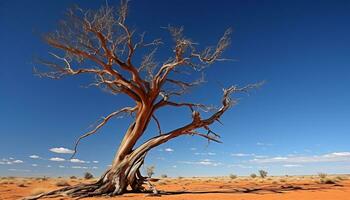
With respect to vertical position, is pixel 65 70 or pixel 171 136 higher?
pixel 65 70

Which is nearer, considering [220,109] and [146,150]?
[146,150]

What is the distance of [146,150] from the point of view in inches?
559

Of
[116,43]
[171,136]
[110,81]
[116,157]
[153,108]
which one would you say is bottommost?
[116,157]

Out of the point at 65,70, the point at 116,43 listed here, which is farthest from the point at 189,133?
the point at 65,70

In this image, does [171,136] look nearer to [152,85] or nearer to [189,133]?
[189,133]

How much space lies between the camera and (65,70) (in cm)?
1462

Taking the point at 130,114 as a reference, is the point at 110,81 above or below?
above

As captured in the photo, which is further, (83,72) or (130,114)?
(130,114)

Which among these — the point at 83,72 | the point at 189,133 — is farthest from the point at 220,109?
the point at 83,72

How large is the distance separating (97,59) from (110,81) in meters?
1.18

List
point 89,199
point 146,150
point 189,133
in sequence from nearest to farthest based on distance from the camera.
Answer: point 89,199
point 146,150
point 189,133

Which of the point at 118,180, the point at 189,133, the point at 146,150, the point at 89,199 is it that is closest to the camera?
the point at 89,199

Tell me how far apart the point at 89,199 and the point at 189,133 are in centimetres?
556

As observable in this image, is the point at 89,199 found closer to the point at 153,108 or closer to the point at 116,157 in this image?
the point at 116,157
